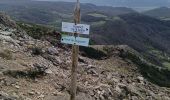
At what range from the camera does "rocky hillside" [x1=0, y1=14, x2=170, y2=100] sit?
20250 millimetres

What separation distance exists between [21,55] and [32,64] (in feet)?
4.23

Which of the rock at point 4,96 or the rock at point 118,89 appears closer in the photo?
the rock at point 4,96

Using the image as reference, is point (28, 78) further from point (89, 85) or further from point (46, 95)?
point (89, 85)

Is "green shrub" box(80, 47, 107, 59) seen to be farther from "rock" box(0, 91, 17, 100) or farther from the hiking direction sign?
the hiking direction sign

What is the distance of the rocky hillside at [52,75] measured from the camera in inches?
797

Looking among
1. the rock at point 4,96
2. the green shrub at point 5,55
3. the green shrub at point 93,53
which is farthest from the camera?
the green shrub at point 93,53

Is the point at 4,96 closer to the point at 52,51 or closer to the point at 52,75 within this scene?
the point at 52,75

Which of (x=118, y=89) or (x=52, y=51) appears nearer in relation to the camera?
(x=118, y=89)

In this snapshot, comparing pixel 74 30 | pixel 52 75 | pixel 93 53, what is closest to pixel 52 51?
pixel 52 75

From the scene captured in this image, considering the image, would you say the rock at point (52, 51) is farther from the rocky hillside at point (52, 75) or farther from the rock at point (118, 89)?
the rock at point (118, 89)

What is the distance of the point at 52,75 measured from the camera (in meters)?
23.2

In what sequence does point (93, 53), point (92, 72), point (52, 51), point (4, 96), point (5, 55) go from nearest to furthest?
point (4, 96) → point (5, 55) → point (92, 72) → point (52, 51) → point (93, 53)

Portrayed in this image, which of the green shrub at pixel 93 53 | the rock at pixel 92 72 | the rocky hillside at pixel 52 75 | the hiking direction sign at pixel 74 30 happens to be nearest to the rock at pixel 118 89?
the rocky hillside at pixel 52 75

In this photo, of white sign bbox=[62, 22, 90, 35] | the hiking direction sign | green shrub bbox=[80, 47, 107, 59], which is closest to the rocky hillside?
green shrub bbox=[80, 47, 107, 59]
